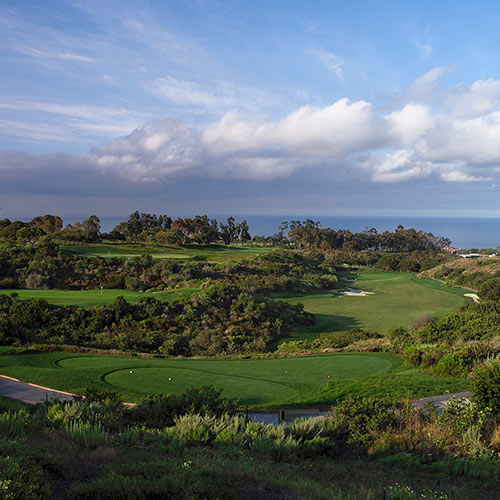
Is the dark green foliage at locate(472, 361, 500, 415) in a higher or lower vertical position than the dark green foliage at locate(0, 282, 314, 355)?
higher

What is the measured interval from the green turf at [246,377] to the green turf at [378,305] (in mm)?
11900

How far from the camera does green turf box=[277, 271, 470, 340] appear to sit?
1168 inches

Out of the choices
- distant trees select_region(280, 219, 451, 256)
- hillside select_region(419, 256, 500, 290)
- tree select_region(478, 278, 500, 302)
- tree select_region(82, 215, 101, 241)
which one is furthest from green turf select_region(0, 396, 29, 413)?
distant trees select_region(280, 219, 451, 256)

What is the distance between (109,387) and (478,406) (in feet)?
28.7

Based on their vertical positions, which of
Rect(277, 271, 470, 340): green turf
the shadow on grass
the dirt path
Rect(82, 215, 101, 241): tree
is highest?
Rect(82, 215, 101, 241): tree

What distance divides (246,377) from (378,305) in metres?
29.0

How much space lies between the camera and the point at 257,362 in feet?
46.8

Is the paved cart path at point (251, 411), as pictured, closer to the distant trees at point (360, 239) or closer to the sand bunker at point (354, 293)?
the sand bunker at point (354, 293)

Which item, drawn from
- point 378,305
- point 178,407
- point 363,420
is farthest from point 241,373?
point 378,305

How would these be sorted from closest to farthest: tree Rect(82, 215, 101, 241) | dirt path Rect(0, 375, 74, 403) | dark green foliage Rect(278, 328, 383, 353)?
1. dirt path Rect(0, 375, 74, 403)
2. dark green foliage Rect(278, 328, 383, 353)
3. tree Rect(82, 215, 101, 241)

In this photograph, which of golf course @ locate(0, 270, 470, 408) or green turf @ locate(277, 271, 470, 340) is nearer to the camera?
golf course @ locate(0, 270, 470, 408)

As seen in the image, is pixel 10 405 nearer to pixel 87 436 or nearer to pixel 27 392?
pixel 27 392

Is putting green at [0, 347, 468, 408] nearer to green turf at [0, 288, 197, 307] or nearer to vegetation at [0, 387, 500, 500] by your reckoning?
vegetation at [0, 387, 500, 500]

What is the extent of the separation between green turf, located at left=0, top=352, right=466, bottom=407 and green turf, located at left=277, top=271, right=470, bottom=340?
39.0ft
